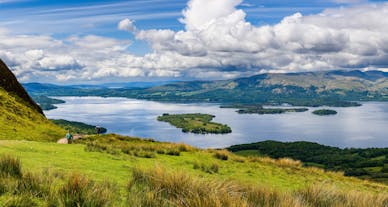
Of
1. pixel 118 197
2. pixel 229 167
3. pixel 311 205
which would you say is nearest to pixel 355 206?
pixel 311 205

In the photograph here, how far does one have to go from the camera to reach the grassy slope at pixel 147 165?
1132 cm

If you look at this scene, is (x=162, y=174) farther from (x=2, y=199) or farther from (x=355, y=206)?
(x=355, y=206)

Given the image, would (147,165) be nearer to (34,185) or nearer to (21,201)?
(34,185)

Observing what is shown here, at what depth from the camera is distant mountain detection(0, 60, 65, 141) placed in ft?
96.4

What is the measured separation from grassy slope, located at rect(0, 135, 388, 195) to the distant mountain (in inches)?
490

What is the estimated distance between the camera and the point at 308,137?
186125 mm

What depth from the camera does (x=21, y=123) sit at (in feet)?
109

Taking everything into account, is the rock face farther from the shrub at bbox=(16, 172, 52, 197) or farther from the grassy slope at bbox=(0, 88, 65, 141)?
the shrub at bbox=(16, 172, 52, 197)

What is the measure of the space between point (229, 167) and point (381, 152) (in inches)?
5682

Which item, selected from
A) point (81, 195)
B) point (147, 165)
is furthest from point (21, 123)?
point (81, 195)

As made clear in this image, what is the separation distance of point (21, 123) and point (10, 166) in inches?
1071

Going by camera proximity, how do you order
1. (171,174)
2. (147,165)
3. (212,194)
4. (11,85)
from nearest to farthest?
(212,194) → (171,174) → (147,165) → (11,85)

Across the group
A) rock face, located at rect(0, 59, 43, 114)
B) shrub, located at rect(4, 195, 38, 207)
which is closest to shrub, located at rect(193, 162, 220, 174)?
shrub, located at rect(4, 195, 38, 207)

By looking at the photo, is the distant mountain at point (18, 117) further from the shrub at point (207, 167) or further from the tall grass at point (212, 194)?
the tall grass at point (212, 194)
